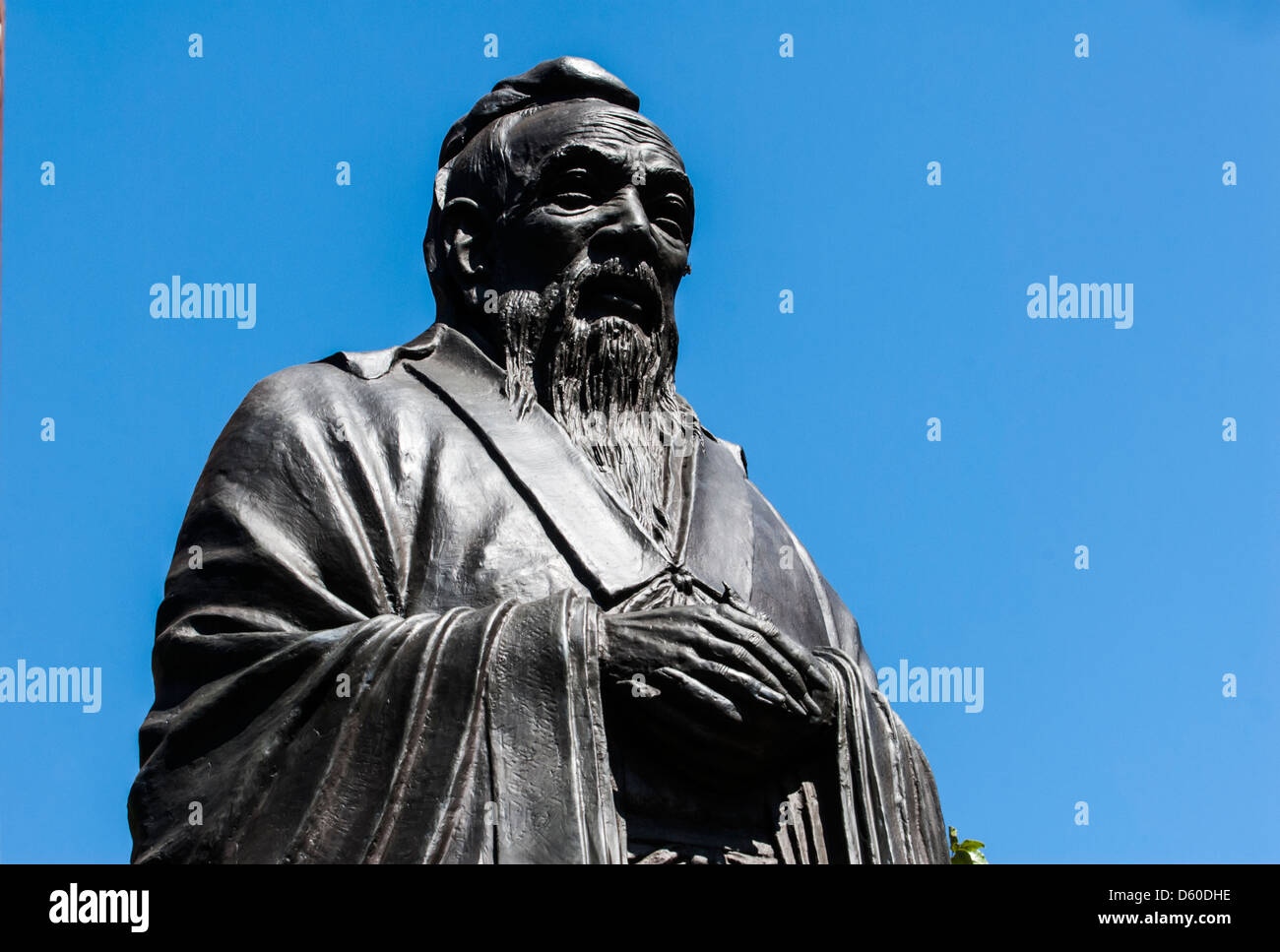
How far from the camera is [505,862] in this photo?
24.9 ft

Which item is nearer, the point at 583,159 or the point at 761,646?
the point at 761,646

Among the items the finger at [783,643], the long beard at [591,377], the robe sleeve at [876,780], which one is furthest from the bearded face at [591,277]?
the robe sleeve at [876,780]

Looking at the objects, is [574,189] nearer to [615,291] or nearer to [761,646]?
[615,291]

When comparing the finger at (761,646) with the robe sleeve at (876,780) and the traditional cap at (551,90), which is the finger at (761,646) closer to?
the robe sleeve at (876,780)

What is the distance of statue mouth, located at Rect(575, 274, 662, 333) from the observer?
368 inches

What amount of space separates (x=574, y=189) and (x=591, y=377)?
0.78 metres

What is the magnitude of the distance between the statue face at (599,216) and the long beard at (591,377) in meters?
0.05

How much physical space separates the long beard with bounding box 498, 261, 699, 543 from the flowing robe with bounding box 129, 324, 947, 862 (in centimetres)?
12

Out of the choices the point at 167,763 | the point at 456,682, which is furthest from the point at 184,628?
the point at 456,682

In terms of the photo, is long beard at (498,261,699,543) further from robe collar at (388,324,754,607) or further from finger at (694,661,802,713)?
finger at (694,661,802,713)

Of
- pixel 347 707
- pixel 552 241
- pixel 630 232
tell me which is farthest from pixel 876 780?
pixel 552 241

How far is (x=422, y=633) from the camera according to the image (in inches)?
315

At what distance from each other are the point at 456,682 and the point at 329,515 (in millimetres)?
979

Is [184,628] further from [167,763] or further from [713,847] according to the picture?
[713,847]
